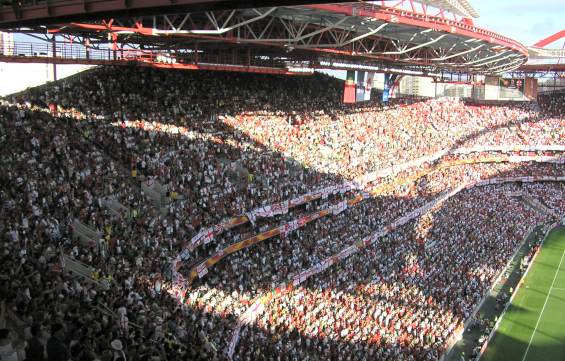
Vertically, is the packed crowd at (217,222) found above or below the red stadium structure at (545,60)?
below

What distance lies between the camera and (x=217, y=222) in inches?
866

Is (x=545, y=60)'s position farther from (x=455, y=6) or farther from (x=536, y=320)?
(x=536, y=320)

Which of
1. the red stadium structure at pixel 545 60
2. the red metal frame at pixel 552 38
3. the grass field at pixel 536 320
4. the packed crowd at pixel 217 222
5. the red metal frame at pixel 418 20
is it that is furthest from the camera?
the red metal frame at pixel 552 38

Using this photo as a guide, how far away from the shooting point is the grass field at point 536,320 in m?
25.1

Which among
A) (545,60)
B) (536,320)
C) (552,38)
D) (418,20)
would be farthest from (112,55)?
(552,38)

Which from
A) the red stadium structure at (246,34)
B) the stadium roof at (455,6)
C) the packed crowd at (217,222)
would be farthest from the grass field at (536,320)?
the stadium roof at (455,6)

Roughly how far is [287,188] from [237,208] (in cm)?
436

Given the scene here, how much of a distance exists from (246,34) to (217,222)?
9499 mm

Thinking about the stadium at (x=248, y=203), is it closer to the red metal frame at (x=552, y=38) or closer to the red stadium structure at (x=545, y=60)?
the red stadium structure at (x=545, y=60)

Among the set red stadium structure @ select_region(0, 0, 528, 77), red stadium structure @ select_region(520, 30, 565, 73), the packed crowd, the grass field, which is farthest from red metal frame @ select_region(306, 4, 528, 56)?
red stadium structure @ select_region(520, 30, 565, 73)

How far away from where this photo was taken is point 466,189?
44.0 metres

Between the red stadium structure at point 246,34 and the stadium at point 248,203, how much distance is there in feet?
0.45

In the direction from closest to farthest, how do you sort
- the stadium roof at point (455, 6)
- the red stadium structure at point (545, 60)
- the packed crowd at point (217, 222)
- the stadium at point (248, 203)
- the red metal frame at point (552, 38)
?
the packed crowd at point (217, 222) < the stadium at point (248, 203) < the stadium roof at point (455, 6) < the red stadium structure at point (545, 60) < the red metal frame at point (552, 38)

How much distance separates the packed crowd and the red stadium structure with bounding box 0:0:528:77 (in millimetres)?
1704
